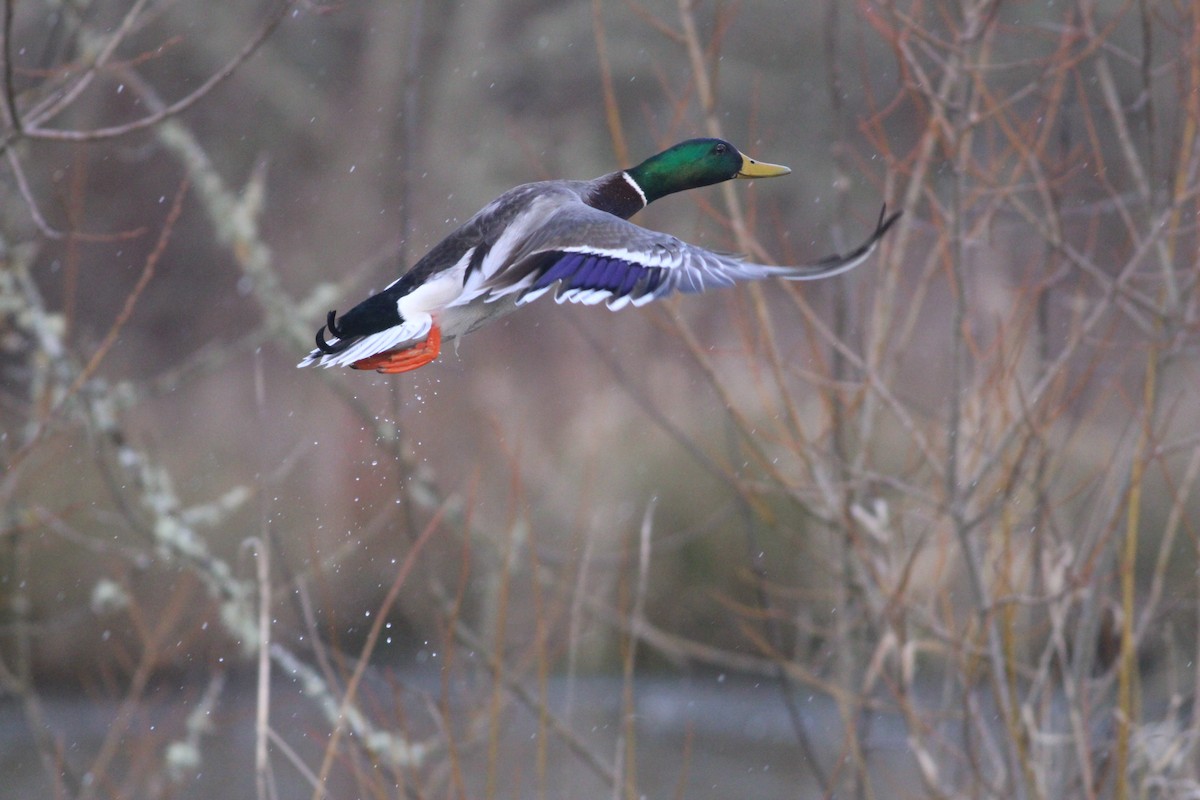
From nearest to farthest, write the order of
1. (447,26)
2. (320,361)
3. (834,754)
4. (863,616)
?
(320,361) < (863,616) < (834,754) < (447,26)

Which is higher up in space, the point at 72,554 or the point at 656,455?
the point at 72,554

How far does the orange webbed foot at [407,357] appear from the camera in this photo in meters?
1.16

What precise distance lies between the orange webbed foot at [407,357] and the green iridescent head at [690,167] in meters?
0.26

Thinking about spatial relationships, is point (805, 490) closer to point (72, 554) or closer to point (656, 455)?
point (656, 455)

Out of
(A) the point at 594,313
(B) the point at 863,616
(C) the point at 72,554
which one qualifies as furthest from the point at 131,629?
(B) the point at 863,616

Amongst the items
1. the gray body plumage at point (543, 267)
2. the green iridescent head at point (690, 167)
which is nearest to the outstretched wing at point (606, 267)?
the gray body plumage at point (543, 267)

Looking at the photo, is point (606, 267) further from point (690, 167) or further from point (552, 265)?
point (690, 167)

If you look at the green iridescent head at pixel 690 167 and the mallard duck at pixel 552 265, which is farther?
the green iridescent head at pixel 690 167

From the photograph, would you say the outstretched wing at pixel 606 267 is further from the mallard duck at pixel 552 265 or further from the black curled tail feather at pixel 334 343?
the black curled tail feather at pixel 334 343

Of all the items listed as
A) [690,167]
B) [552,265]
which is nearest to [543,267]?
[552,265]

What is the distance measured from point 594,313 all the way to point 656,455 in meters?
1.16

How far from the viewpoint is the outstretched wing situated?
3.32ft

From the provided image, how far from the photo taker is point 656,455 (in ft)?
21.9

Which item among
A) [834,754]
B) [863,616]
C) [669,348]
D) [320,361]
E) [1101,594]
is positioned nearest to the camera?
[320,361]
